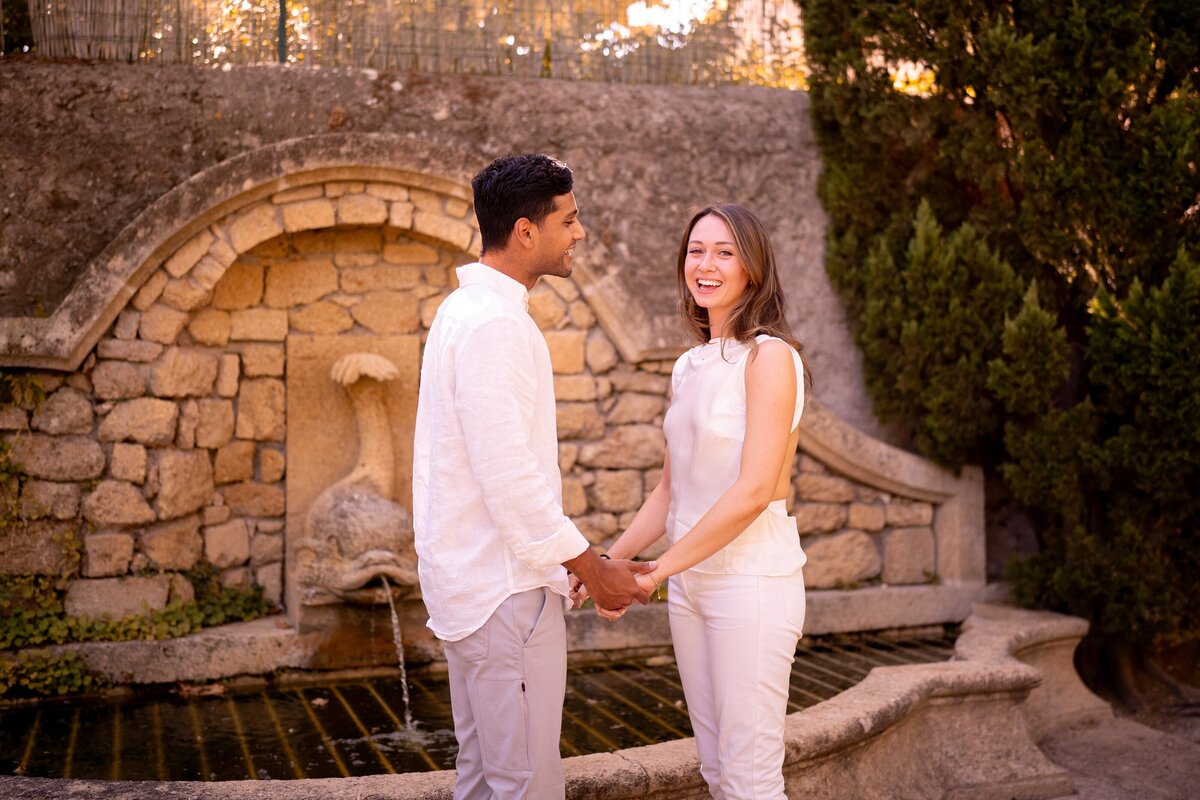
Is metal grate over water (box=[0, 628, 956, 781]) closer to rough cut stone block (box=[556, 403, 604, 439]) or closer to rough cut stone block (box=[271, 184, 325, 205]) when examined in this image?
rough cut stone block (box=[556, 403, 604, 439])

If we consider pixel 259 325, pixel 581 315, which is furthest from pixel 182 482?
pixel 581 315

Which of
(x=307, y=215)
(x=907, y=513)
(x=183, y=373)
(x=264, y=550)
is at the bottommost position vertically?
(x=264, y=550)

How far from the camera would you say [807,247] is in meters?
6.53

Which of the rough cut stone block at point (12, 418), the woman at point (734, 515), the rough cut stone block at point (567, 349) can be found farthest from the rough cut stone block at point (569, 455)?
the woman at point (734, 515)

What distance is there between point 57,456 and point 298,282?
4.76 feet

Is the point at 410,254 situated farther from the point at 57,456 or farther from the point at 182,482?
the point at 57,456

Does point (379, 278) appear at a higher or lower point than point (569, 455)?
higher

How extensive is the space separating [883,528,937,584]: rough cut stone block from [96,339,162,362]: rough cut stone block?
386cm

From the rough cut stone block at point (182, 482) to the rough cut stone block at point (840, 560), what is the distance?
310 centimetres

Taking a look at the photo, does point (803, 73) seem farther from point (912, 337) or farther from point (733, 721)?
point (733, 721)

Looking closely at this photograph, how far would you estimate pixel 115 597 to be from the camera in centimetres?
527

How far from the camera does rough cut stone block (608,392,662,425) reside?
5934 mm

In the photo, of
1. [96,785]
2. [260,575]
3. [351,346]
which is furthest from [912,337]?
[96,785]

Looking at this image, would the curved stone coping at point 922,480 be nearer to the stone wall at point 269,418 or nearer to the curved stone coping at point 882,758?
the stone wall at point 269,418
